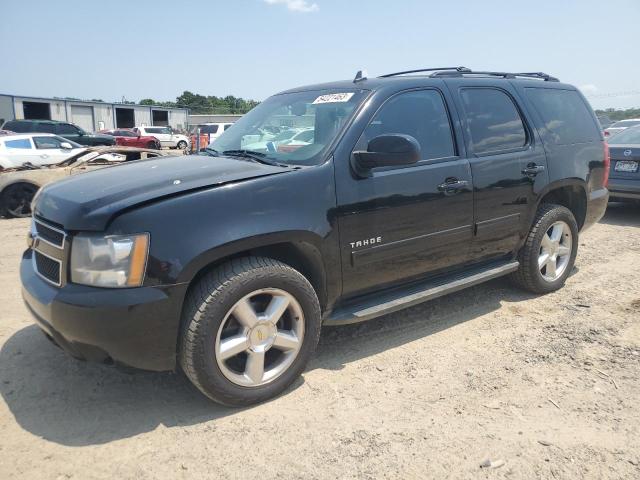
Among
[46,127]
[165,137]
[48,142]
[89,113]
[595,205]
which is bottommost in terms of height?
[165,137]

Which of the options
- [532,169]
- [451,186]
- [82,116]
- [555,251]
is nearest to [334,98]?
[451,186]

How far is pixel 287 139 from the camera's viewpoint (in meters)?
3.50

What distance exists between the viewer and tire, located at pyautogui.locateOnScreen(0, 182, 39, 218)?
28.2 feet

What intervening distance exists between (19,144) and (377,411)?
1450 centimetres

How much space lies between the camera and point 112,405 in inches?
116

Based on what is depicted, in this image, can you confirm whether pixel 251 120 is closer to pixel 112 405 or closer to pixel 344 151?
pixel 344 151

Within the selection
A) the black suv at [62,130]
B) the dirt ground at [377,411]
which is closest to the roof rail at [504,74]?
the dirt ground at [377,411]

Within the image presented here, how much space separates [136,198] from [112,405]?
49.6 inches

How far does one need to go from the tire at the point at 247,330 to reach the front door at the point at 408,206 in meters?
0.43

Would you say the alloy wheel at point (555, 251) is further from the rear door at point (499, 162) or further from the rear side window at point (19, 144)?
the rear side window at point (19, 144)

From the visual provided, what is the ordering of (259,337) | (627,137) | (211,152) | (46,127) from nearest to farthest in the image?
(259,337), (211,152), (627,137), (46,127)

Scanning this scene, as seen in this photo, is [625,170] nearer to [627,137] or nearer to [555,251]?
[627,137]

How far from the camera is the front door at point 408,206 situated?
3195mm

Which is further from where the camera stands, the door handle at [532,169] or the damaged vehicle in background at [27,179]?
the damaged vehicle in background at [27,179]
